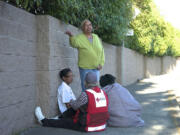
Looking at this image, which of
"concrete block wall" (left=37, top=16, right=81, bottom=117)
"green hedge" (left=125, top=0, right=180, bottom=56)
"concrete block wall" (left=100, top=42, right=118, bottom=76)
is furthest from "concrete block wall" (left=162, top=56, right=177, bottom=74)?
"concrete block wall" (left=37, top=16, right=81, bottom=117)

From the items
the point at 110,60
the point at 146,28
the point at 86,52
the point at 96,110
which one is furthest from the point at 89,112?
the point at 146,28

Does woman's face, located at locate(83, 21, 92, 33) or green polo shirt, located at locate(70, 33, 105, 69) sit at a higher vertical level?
woman's face, located at locate(83, 21, 92, 33)

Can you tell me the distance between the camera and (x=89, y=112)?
15.3ft

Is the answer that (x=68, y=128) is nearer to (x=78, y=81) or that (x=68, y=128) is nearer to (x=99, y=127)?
(x=99, y=127)

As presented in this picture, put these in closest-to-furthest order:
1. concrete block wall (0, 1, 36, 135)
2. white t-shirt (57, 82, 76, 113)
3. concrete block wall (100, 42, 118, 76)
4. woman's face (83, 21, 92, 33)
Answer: concrete block wall (0, 1, 36, 135) < white t-shirt (57, 82, 76, 113) < woman's face (83, 21, 92, 33) < concrete block wall (100, 42, 118, 76)

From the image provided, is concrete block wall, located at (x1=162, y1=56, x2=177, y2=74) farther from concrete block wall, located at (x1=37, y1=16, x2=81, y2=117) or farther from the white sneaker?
the white sneaker

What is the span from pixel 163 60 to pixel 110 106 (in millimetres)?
27002

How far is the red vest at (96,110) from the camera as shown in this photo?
467 centimetres

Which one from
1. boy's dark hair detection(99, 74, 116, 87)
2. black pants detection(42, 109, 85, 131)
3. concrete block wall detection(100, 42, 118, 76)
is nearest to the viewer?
black pants detection(42, 109, 85, 131)

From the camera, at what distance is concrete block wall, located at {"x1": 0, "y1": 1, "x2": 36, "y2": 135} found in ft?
13.6

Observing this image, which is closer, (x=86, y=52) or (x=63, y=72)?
(x=63, y=72)

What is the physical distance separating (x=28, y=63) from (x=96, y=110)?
4.77 ft

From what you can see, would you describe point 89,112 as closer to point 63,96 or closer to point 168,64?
point 63,96

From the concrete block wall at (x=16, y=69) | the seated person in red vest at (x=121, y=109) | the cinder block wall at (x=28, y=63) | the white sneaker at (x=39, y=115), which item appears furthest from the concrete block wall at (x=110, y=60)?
the concrete block wall at (x=16, y=69)
